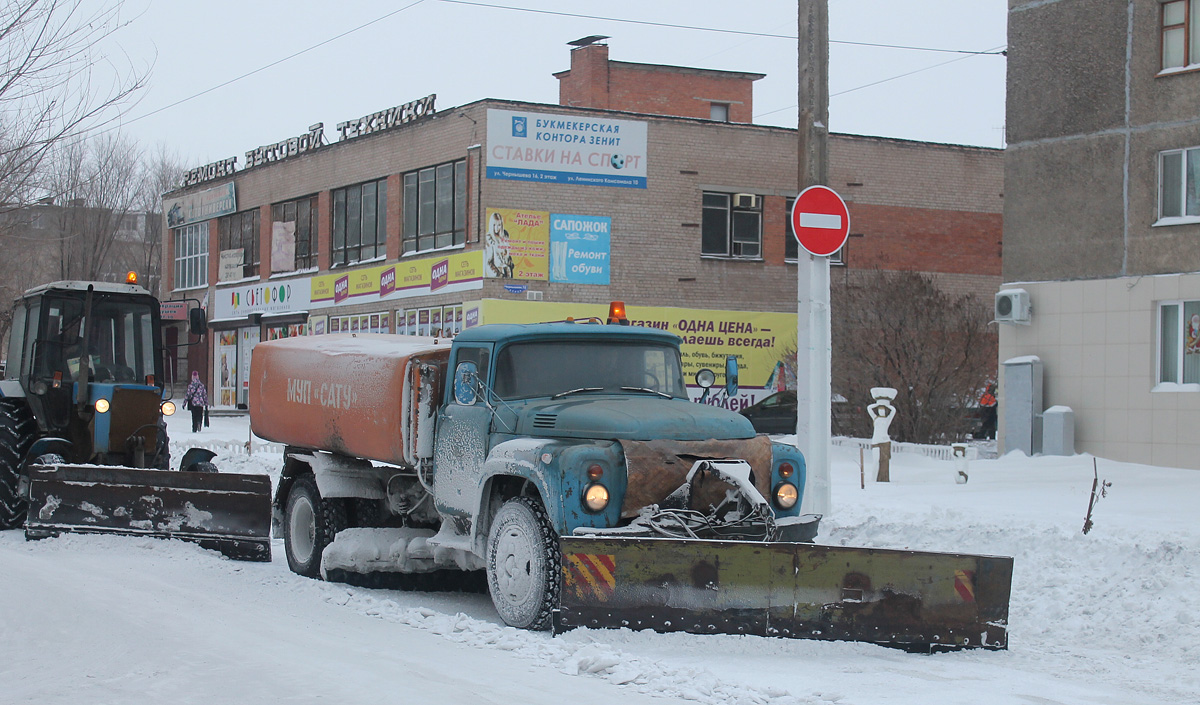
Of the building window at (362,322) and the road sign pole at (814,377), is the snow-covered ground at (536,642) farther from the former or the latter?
the building window at (362,322)

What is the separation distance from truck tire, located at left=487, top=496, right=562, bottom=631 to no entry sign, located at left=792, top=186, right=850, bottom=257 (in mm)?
4345

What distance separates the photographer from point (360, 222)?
136 feet

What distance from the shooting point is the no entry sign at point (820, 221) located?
11781mm

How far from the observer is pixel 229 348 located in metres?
49.2

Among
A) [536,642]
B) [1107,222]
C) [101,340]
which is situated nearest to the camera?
[536,642]

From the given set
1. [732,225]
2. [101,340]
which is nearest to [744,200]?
[732,225]

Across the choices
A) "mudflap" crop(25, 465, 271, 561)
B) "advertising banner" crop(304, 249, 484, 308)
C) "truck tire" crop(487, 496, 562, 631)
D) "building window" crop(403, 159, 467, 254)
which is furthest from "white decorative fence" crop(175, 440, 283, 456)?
"truck tire" crop(487, 496, 562, 631)

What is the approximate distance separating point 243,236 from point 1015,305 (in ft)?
113

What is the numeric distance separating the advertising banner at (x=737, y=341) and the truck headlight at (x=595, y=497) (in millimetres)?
27965

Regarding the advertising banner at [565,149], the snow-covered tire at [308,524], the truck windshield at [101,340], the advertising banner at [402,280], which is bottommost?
the snow-covered tire at [308,524]

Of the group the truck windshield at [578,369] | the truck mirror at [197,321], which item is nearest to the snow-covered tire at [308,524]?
the truck mirror at [197,321]

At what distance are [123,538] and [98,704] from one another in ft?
22.1

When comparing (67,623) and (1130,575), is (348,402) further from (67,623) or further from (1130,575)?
(1130,575)

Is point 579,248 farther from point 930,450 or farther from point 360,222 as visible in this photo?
point 930,450
